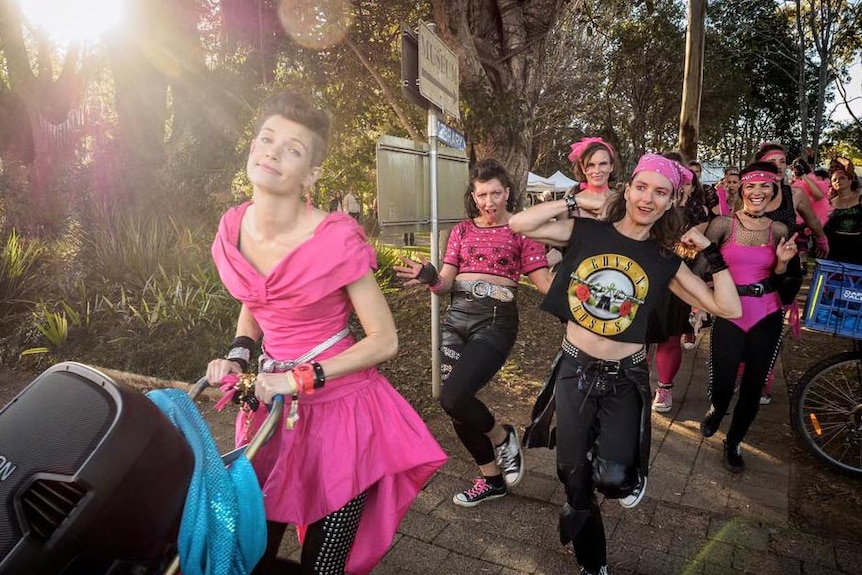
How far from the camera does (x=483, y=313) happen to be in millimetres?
3559

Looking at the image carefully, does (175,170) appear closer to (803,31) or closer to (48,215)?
(48,215)

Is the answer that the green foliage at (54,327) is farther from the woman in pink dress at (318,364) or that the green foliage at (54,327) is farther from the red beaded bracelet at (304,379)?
the red beaded bracelet at (304,379)

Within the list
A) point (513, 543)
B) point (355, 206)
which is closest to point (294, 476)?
point (513, 543)

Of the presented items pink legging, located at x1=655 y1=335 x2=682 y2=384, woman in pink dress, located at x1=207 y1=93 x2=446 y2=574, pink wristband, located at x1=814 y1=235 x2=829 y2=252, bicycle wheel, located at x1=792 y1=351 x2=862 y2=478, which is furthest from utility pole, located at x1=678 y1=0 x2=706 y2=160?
woman in pink dress, located at x1=207 y1=93 x2=446 y2=574

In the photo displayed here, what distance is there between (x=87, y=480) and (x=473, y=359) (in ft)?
8.04

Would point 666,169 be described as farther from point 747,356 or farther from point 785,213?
point 785,213

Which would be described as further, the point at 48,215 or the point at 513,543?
the point at 48,215

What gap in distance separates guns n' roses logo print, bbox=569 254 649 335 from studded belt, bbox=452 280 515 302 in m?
0.88

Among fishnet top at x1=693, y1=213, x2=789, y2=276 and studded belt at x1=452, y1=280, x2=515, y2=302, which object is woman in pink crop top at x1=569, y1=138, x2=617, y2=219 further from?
studded belt at x1=452, y1=280, x2=515, y2=302

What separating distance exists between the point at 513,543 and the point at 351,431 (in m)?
1.60

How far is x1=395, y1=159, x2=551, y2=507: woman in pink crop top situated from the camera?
342 centimetres

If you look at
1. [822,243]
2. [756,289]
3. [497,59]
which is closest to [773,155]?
[822,243]

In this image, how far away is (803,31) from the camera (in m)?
27.3

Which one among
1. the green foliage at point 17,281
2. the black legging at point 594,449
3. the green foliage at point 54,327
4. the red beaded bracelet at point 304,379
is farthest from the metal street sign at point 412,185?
the green foliage at point 17,281
